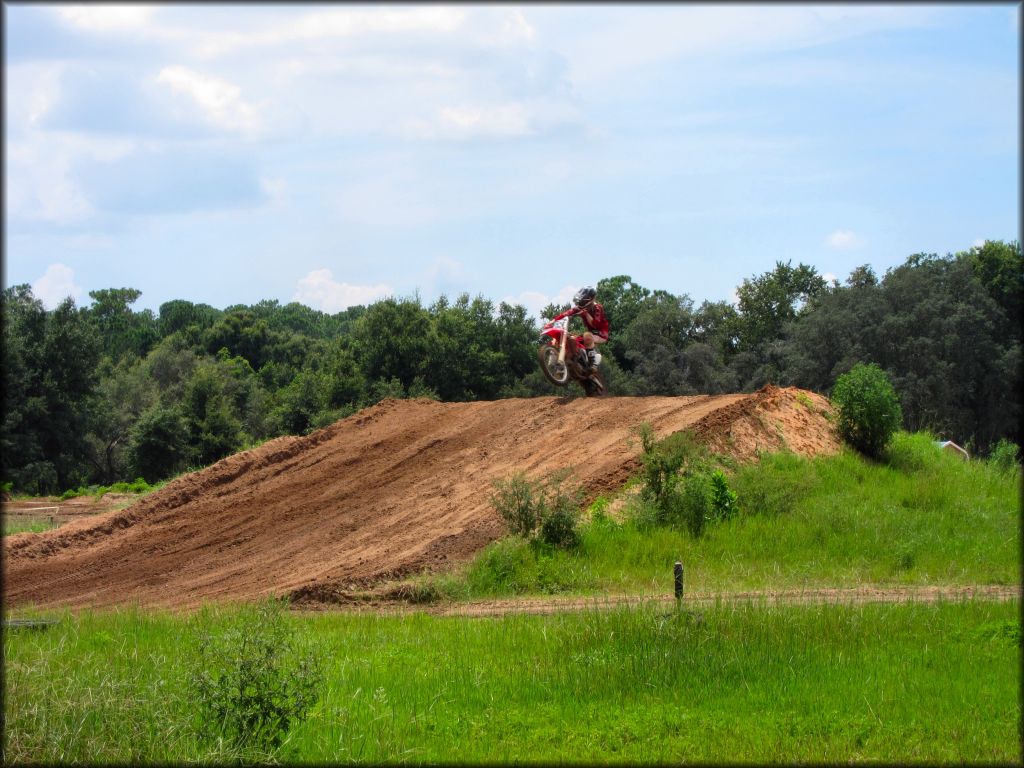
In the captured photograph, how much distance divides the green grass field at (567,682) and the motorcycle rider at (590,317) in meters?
7.79

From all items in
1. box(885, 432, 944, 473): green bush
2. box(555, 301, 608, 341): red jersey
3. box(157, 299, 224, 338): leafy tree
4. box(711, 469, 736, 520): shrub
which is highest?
box(157, 299, 224, 338): leafy tree

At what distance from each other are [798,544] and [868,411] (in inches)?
194

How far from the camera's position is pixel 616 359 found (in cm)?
4528

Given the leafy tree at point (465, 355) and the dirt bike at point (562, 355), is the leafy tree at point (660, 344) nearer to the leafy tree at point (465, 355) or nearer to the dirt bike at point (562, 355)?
the leafy tree at point (465, 355)

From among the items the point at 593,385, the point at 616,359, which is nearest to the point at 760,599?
the point at 593,385

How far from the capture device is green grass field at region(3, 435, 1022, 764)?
769 cm

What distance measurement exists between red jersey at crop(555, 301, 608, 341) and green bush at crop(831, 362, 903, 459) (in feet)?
15.8

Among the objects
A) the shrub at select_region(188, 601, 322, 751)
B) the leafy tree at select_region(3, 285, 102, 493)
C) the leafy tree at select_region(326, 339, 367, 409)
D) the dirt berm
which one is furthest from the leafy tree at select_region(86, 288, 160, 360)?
the shrub at select_region(188, 601, 322, 751)

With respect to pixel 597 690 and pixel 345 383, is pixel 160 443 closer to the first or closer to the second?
pixel 345 383

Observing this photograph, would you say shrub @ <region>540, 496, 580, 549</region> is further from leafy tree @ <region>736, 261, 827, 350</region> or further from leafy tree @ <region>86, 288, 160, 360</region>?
leafy tree @ <region>86, 288, 160, 360</region>

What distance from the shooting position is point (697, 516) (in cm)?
1617

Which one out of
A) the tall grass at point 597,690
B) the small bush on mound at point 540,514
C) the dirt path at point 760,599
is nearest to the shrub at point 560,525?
the small bush on mound at point 540,514

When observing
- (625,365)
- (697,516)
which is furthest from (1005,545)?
(625,365)

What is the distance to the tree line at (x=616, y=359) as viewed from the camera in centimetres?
3966
